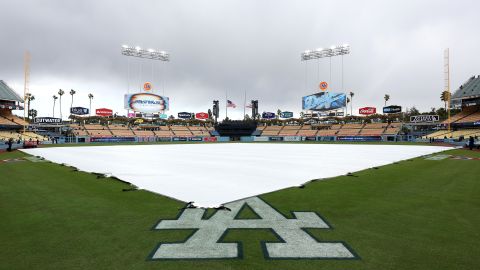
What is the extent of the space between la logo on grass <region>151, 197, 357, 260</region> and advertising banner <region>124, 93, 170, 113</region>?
86.6 m

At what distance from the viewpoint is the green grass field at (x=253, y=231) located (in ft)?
11.6

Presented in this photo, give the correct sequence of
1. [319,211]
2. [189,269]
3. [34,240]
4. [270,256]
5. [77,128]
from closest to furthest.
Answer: [189,269], [270,256], [34,240], [319,211], [77,128]

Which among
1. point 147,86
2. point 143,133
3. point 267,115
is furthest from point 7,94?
point 267,115

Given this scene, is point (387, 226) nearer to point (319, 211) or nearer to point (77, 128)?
point (319, 211)

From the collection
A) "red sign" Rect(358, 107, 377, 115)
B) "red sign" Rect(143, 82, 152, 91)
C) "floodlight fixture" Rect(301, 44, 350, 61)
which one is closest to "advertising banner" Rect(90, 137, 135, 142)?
"red sign" Rect(143, 82, 152, 91)

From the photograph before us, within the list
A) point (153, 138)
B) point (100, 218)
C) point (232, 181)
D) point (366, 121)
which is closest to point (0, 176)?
point (100, 218)

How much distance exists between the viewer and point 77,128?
8525cm

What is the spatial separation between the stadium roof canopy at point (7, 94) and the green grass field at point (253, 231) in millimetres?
87331

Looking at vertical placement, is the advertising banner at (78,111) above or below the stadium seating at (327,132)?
above

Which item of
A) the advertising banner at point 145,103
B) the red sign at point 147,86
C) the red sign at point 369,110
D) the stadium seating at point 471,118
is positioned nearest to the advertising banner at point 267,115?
the red sign at point 369,110

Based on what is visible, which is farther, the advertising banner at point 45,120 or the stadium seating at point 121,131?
the stadium seating at point 121,131

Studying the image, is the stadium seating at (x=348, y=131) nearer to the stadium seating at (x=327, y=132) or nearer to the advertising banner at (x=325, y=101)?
the stadium seating at (x=327, y=132)

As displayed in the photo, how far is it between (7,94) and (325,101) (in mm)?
99489

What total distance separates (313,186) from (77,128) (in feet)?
319
